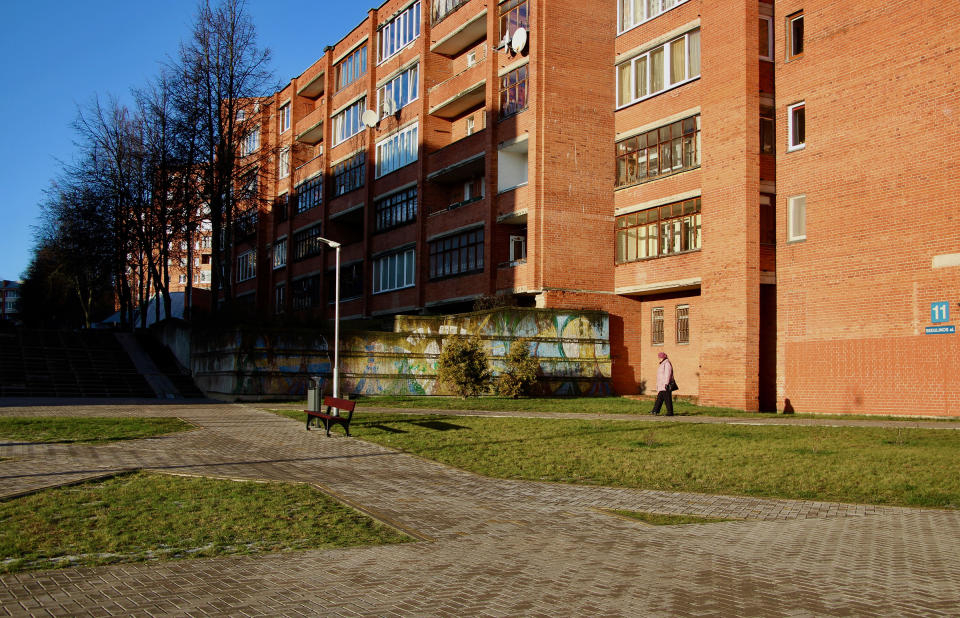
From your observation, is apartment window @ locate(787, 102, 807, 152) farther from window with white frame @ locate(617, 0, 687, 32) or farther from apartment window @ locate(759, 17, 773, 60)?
window with white frame @ locate(617, 0, 687, 32)

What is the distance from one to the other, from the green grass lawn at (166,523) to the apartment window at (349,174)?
35215 millimetres

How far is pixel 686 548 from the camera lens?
25.1 feet

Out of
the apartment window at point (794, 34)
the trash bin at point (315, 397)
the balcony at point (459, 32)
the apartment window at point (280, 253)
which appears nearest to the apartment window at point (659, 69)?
the apartment window at point (794, 34)

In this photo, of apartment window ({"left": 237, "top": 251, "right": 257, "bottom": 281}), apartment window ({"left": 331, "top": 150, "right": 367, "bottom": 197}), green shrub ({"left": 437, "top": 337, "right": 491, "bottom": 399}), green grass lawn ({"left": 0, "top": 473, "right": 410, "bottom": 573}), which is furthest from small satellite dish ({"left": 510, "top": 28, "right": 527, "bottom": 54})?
apartment window ({"left": 237, "top": 251, "right": 257, "bottom": 281})

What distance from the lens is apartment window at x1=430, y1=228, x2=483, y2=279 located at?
110ft

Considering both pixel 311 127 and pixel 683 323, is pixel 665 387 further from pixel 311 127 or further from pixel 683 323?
pixel 311 127

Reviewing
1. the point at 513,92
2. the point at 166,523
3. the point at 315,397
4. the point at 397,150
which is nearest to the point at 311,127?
the point at 397,150

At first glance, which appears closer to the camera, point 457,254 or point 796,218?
point 796,218

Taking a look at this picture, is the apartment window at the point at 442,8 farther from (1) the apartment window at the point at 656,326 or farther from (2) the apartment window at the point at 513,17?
(1) the apartment window at the point at 656,326

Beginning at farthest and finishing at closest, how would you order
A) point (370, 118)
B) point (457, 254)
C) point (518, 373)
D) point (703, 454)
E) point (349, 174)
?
point (349, 174) → point (370, 118) → point (457, 254) → point (518, 373) → point (703, 454)

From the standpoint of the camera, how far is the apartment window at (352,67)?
45.5 m

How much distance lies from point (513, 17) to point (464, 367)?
14.9 meters

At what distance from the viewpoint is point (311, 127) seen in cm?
5109

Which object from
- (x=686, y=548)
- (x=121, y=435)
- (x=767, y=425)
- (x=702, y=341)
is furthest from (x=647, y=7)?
(x=686, y=548)
